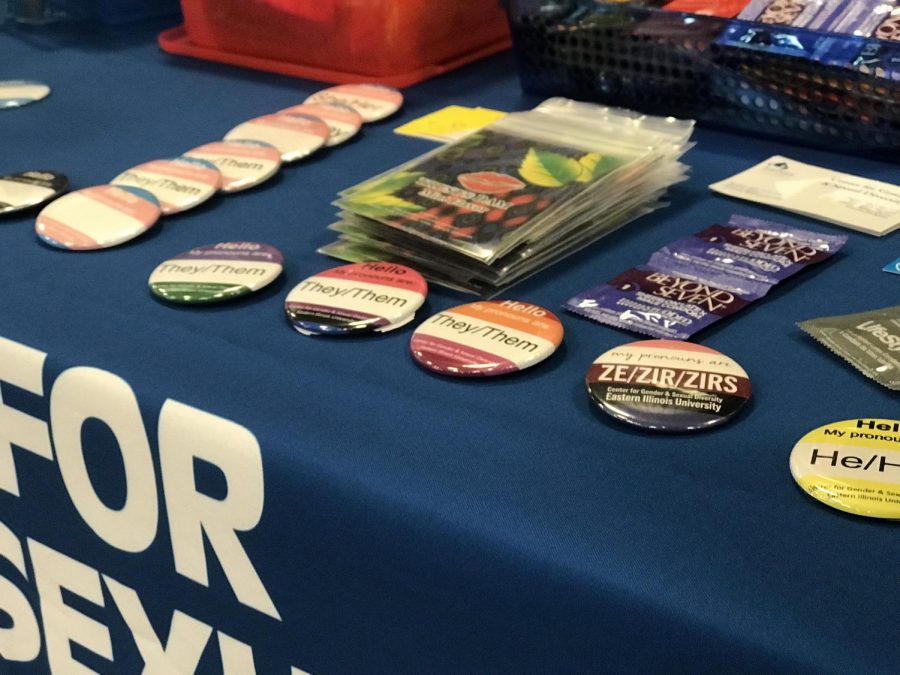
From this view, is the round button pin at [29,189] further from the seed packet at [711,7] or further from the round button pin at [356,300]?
the seed packet at [711,7]

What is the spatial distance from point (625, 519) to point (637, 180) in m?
0.42

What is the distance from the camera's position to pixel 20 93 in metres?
1.26

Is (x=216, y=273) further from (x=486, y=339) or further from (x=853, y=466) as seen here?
(x=853, y=466)

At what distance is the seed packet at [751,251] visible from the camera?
77cm

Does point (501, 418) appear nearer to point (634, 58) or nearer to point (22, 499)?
point (22, 499)

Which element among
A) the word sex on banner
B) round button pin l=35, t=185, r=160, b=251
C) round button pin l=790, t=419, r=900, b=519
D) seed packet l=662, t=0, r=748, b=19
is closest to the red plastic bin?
seed packet l=662, t=0, r=748, b=19

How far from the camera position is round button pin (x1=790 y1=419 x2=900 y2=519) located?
526 mm

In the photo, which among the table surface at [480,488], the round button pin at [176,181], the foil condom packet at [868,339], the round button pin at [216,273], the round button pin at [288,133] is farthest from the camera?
the round button pin at [288,133]

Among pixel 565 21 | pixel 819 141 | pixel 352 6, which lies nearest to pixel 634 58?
pixel 565 21

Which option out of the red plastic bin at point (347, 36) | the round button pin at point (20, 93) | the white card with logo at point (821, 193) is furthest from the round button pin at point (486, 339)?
the round button pin at point (20, 93)

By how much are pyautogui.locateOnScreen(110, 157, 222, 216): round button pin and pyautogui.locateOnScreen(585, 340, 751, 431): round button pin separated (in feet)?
1.41

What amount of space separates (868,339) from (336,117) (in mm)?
618

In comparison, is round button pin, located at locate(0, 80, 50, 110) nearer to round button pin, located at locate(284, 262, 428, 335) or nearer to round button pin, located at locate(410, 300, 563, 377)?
round button pin, located at locate(284, 262, 428, 335)

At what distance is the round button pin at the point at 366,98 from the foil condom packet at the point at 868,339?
580 mm
